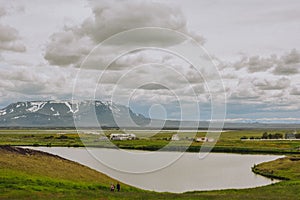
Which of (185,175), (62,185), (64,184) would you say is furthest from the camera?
(185,175)

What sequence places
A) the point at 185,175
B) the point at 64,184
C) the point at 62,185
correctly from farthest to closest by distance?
the point at 185,175 < the point at 64,184 < the point at 62,185

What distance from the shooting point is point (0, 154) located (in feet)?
179

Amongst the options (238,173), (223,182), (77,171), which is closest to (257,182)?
(223,182)

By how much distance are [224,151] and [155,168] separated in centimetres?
5203

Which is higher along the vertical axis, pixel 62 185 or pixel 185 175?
pixel 62 185

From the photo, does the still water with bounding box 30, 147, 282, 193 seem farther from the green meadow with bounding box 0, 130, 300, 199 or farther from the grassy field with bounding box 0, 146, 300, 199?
the grassy field with bounding box 0, 146, 300, 199

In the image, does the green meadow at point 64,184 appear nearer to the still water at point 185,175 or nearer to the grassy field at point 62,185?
the grassy field at point 62,185

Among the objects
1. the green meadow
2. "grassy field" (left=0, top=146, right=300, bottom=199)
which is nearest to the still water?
the green meadow

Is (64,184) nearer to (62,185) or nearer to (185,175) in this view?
(62,185)

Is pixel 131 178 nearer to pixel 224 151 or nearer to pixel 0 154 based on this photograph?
pixel 0 154

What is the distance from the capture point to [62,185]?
150 ft

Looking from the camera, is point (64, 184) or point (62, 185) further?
point (64, 184)

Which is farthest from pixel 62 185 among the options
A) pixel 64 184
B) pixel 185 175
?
pixel 185 175

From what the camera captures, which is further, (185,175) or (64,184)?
(185,175)
